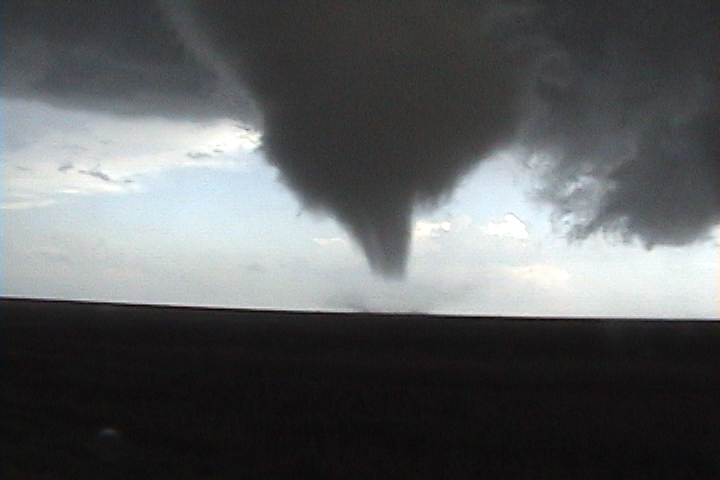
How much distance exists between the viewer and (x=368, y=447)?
1253cm

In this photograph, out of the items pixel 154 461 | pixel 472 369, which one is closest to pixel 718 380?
pixel 472 369

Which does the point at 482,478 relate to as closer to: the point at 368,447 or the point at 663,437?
the point at 368,447

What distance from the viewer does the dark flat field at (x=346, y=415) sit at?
11242mm

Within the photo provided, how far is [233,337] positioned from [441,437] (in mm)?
26126

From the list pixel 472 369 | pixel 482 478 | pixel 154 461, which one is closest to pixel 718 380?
pixel 472 369

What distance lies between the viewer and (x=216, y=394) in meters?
17.7

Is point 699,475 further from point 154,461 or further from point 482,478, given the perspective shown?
point 154,461

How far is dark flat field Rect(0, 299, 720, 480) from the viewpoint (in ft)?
36.9

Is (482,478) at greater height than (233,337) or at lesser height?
lesser

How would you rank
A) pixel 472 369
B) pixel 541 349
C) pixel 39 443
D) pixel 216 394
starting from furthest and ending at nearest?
1. pixel 541 349
2. pixel 472 369
3. pixel 216 394
4. pixel 39 443

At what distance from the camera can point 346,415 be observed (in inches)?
612

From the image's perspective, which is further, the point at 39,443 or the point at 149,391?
the point at 149,391

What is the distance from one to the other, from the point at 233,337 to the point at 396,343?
730cm

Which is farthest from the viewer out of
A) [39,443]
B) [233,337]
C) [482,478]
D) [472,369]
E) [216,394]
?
[233,337]
